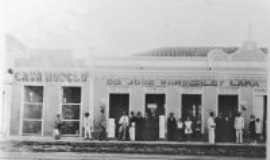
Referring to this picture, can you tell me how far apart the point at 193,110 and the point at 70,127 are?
1314 millimetres

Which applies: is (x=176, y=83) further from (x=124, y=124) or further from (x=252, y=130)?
(x=252, y=130)

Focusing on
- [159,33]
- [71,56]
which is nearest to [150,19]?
[159,33]

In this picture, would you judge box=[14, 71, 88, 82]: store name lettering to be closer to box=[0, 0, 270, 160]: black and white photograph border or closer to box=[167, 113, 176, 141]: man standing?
box=[0, 0, 270, 160]: black and white photograph border

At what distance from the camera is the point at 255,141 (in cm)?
426

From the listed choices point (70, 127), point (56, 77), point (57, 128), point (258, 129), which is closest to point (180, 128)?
point (258, 129)

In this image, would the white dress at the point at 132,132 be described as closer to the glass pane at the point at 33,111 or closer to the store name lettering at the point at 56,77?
the store name lettering at the point at 56,77

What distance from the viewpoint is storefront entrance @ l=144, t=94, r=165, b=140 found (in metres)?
4.35

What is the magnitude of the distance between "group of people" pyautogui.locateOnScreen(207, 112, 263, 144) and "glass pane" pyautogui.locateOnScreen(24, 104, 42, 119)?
1777 millimetres

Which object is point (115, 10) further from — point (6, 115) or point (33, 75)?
point (6, 115)

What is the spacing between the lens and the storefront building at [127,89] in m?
4.31

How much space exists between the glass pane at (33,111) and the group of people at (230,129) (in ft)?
5.83

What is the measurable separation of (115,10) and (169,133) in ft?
4.60

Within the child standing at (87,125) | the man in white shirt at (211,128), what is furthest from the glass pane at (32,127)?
the man in white shirt at (211,128)

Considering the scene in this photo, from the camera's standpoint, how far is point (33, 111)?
4375mm
